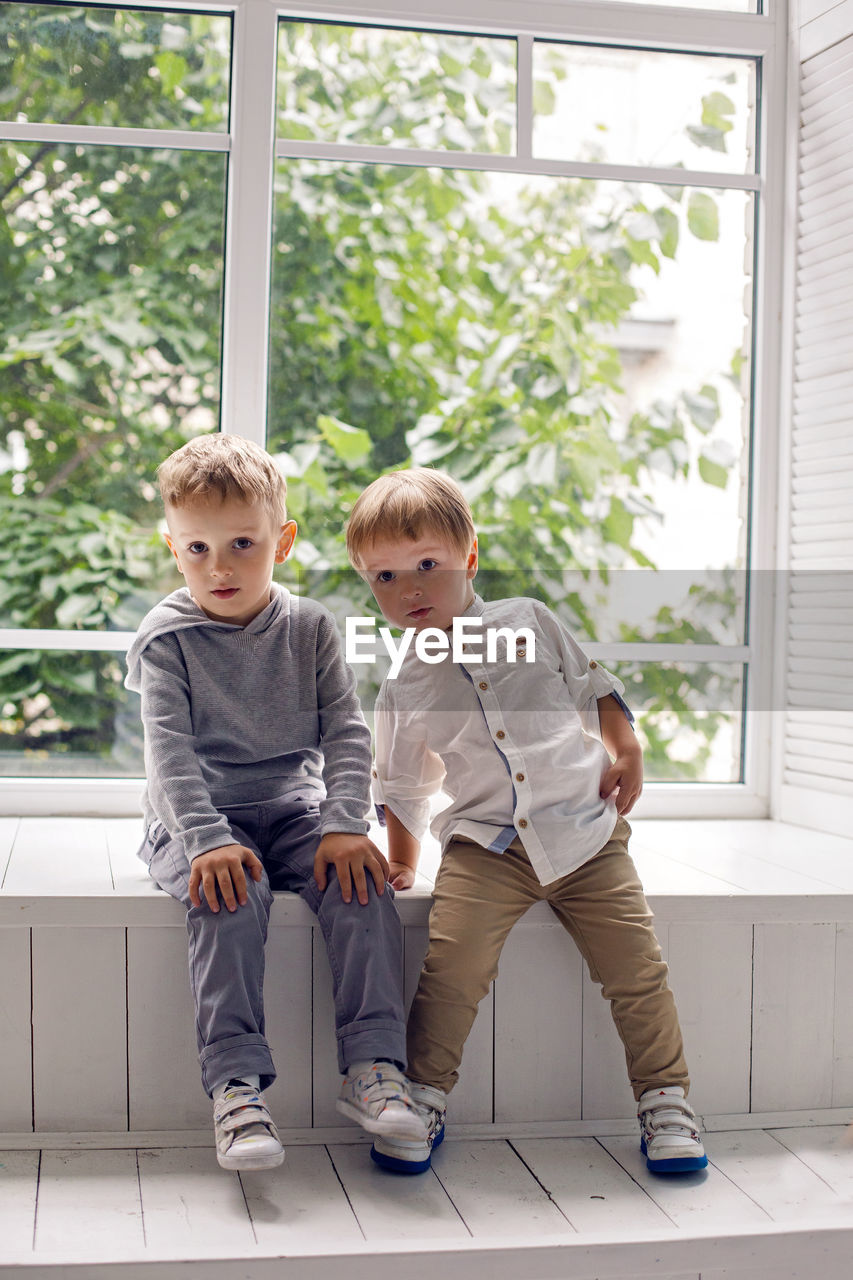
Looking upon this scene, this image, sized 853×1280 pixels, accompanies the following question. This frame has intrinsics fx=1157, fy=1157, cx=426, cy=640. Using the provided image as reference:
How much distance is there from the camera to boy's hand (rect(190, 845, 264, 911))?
1.35 m

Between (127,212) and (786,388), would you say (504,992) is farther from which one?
(127,212)

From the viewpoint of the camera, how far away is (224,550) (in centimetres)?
151

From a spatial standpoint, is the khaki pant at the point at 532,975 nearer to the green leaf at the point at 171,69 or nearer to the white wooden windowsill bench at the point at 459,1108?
the white wooden windowsill bench at the point at 459,1108

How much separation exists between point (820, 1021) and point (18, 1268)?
1.03 m

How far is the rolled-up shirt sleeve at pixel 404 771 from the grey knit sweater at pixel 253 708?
4 cm

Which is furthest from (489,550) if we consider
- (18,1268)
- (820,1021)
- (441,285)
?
(18,1268)

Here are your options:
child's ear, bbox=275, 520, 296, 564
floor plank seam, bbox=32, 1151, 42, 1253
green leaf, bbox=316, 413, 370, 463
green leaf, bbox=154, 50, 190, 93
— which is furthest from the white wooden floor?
green leaf, bbox=154, 50, 190, 93

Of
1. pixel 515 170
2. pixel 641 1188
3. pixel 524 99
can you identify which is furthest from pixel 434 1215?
pixel 524 99

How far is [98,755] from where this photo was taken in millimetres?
2020

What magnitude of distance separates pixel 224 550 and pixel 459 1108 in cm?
78

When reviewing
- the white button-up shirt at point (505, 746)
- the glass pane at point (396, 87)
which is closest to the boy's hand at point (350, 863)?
the white button-up shirt at point (505, 746)

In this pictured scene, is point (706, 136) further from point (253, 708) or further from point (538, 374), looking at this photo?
point (253, 708)

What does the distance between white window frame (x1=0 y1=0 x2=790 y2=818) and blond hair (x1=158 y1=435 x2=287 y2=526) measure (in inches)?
18.6

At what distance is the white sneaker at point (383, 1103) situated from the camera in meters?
1.29
